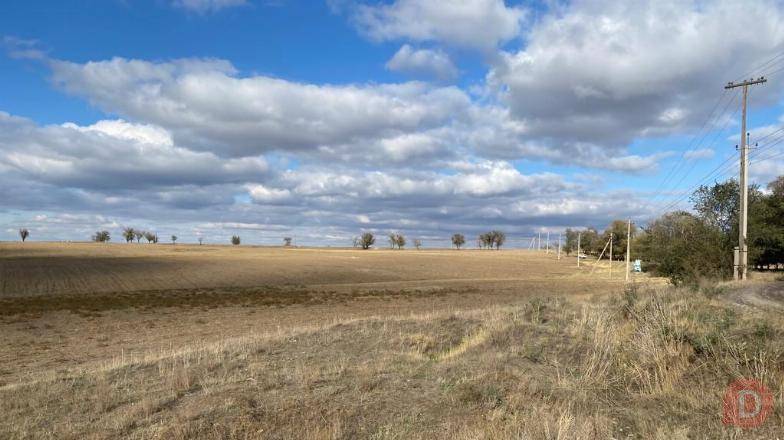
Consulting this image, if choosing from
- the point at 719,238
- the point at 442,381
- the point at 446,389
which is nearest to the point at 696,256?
the point at 719,238

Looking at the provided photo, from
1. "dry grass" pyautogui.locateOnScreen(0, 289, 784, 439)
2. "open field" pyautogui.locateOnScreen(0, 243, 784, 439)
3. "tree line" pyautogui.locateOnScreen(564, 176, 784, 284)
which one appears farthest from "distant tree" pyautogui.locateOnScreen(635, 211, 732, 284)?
"dry grass" pyautogui.locateOnScreen(0, 289, 784, 439)

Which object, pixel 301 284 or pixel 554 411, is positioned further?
pixel 301 284

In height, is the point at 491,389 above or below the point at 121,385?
above

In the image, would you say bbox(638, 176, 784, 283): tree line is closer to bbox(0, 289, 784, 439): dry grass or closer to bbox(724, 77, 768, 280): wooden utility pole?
bbox(724, 77, 768, 280): wooden utility pole

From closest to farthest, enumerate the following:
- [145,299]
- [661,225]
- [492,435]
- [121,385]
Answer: [492,435] → [121,385] → [145,299] → [661,225]

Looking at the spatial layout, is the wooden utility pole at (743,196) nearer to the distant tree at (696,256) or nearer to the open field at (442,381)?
the distant tree at (696,256)

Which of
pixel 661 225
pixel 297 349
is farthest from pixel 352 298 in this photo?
pixel 661 225

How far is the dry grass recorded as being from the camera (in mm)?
6504

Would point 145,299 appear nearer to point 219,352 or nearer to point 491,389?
point 219,352

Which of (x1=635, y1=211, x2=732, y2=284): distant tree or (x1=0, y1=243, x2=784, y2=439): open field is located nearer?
(x1=0, y1=243, x2=784, y2=439): open field

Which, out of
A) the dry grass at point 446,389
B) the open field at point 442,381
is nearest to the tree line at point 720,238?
the open field at point 442,381

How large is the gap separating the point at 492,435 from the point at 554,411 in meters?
1.15

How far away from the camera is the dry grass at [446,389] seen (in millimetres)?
6504

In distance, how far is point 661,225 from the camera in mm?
88500
